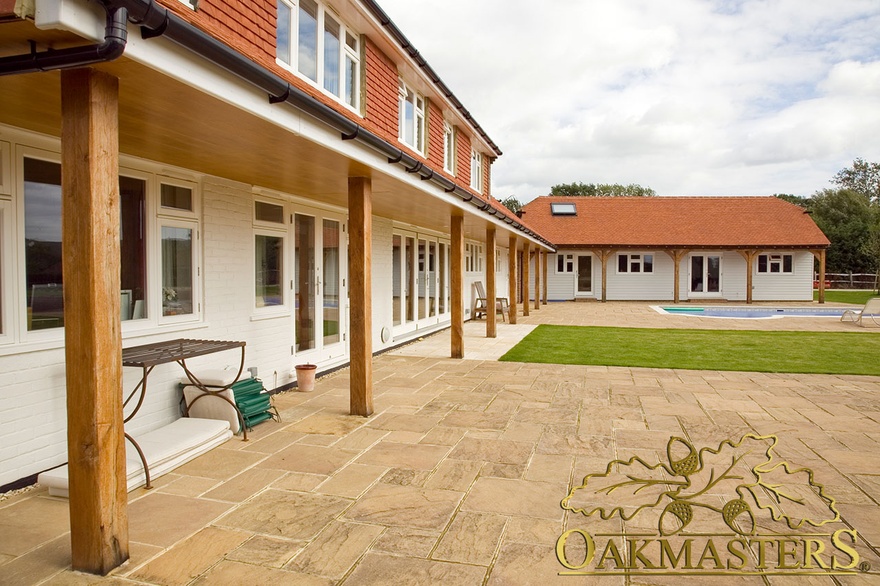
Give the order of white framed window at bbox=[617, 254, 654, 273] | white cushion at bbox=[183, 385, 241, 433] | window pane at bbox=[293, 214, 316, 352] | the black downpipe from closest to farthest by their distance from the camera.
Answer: the black downpipe → white cushion at bbox=[183, 385, 241, 433] → window pane at bbox=[293, 214, 316, 352] → white framed window at bbox=[617, 254, 654, 273]

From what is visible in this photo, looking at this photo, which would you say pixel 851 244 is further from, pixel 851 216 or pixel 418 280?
pixel 418 280

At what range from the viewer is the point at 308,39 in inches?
262

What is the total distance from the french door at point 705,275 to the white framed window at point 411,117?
1919 cm

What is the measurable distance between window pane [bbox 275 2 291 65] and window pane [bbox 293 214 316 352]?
192 cm

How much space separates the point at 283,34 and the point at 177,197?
2273 mm

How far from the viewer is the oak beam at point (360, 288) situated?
5.52 m

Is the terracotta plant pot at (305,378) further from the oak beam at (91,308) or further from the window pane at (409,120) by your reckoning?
the window pane at (409,120)

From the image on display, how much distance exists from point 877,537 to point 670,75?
12350 millimetres

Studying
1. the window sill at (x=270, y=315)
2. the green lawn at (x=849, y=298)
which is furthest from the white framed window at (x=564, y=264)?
the window sill at (x=270, y=315)

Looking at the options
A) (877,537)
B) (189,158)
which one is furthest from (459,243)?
(877,537)

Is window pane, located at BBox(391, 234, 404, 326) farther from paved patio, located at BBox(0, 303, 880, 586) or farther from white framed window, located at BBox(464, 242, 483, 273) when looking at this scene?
white framed window, located at BBox(464, 242, 483, 273)

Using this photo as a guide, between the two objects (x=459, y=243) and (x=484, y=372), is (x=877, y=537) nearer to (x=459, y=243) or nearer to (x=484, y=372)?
(x=484, y=372)

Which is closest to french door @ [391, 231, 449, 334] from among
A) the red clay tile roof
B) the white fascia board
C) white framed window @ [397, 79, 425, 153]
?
white framed window @ [397, 79, 425, 153]

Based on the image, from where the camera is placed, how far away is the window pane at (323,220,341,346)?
802 cm
